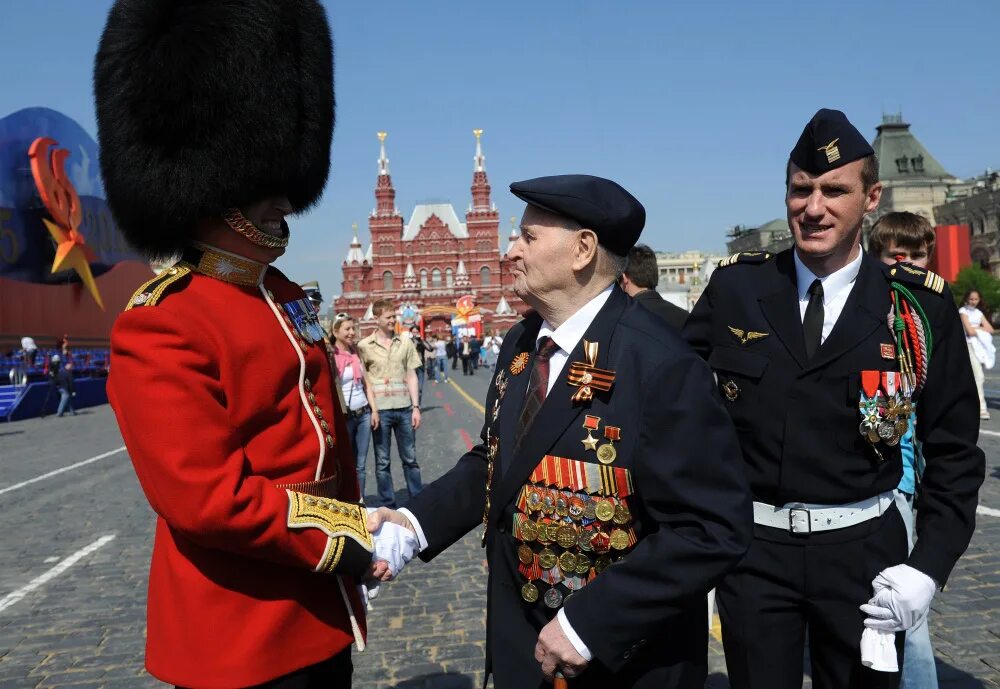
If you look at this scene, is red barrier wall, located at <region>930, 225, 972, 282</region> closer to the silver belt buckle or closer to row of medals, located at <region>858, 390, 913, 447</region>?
row of medals, located at <region>858, 390, 913, 447</region>

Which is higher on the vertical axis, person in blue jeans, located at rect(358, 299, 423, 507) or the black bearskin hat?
the black bearskin hat

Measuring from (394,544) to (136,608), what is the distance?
157 inches

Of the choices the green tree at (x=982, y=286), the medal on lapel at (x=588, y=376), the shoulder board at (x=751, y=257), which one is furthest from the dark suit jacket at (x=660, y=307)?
the green tree at (x=982, y=286)

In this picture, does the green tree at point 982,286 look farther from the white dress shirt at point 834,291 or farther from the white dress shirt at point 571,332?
the white dress shirt at point 571,332

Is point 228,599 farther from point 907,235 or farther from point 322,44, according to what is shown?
point 907,235

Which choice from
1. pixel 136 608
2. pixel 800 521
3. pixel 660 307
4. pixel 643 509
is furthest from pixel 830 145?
pixel 136 608

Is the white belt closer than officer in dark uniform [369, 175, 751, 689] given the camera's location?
No

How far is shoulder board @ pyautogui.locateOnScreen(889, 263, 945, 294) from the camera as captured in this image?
2.70 meters

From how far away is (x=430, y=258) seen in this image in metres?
90.7

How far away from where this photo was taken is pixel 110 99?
2.45 meters

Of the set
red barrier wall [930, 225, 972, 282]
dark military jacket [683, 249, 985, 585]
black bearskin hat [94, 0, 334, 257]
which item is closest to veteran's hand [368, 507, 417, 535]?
black bearskin hat [94, 0, 334, 257]

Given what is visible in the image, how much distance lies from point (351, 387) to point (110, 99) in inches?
234

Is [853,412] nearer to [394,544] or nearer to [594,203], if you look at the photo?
[594,203]

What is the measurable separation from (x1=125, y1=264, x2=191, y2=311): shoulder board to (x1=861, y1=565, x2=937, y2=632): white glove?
2129 millimetres
